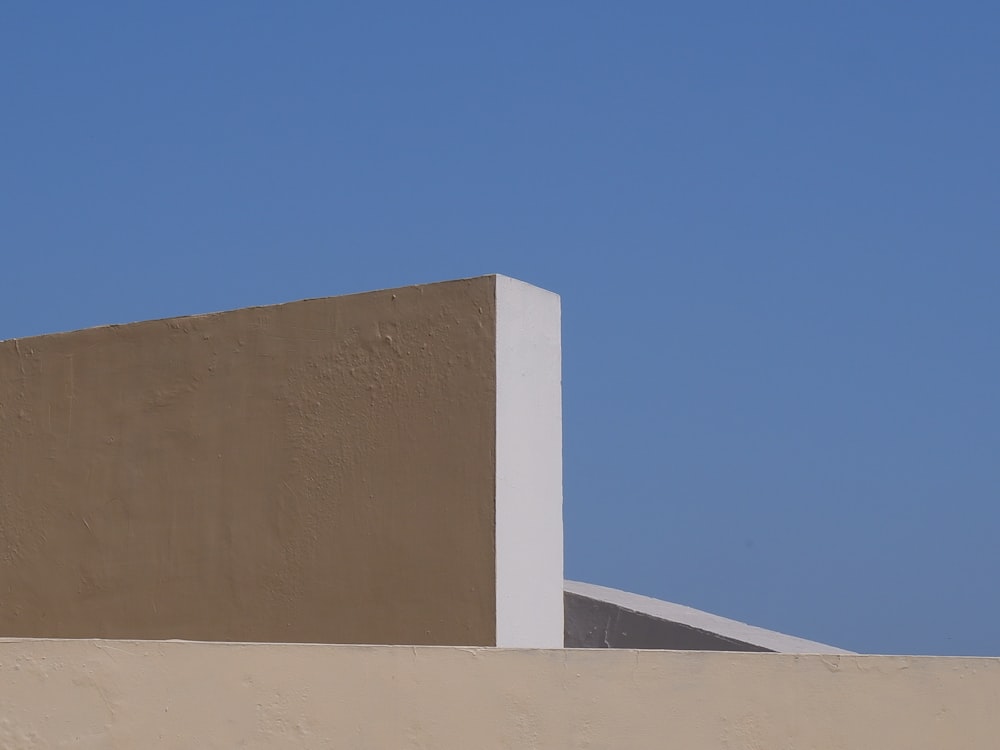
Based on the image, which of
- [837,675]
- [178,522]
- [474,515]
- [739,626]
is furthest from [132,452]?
[739,626]

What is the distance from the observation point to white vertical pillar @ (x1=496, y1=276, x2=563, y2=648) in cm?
450

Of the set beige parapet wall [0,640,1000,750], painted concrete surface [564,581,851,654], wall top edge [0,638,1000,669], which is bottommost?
beige parapet wall [0,640,1000,750]

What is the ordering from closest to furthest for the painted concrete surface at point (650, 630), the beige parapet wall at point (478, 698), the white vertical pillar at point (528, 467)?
the beige parapet wall at point (478, 698) < the white vertical pillar at point (528, 467) < the painted concrete surface at point (650, 630)

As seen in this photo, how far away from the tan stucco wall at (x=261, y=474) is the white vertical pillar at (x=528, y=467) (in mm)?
54

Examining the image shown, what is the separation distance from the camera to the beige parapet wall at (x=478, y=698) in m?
3.21

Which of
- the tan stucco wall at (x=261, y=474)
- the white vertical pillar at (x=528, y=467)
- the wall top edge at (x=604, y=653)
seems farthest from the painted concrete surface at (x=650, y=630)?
the wall top edge at (x=604, y=653)

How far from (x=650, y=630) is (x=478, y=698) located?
4432mm

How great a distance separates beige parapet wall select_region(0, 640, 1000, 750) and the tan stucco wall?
957 millimetres

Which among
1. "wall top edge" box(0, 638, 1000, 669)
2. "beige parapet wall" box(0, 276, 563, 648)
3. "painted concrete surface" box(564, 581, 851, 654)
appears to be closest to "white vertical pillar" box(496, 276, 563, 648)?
"beige parapet wall" box(0, 276, 563, 648)

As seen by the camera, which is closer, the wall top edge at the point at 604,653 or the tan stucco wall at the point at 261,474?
the wall top edge at the point at 604,653

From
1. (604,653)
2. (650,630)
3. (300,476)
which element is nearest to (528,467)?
(300,476)

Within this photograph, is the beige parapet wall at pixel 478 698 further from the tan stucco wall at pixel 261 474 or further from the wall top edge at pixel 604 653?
the tan stucco wall at pixel 261 474

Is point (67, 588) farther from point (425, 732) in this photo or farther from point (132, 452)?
point (425, 732)

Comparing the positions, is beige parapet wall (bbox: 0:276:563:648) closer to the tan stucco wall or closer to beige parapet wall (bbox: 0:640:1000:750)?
the tan stucco wall
